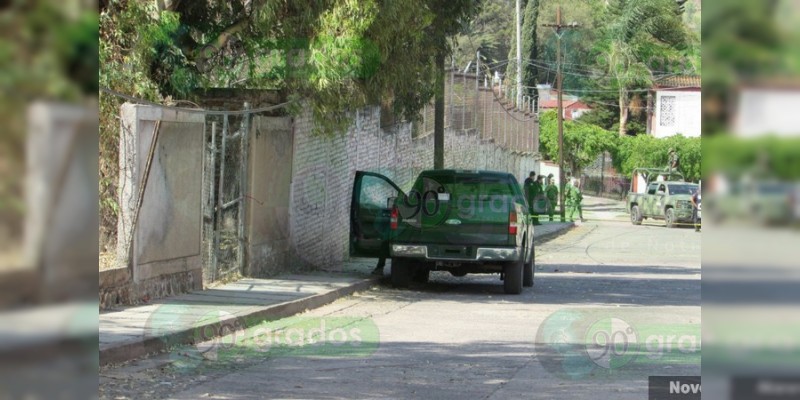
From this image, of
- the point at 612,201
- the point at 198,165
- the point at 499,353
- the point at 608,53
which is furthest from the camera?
the point at 612,201

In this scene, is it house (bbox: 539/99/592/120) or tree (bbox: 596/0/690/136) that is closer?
tree (bbox: 596/0/690/136)

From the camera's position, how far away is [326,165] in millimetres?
19766

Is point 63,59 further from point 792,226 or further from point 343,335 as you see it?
point 343,335

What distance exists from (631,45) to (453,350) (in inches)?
922

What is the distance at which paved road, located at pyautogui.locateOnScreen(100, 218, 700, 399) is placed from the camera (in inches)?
334

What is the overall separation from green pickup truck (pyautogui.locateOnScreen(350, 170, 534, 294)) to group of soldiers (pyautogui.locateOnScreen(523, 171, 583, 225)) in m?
17.3

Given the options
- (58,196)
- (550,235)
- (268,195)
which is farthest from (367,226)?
(550,235)

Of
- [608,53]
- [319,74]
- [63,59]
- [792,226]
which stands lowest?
[792,226]

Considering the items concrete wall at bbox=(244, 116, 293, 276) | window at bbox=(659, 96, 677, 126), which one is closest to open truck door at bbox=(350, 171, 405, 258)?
concrete wall at bbox=(244, 116, 293, 276)

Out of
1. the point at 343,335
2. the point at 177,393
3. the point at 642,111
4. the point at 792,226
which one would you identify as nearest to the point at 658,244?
the point at 642,111

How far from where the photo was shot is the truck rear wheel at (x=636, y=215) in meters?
46.0

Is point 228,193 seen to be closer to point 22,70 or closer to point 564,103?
point 22,70

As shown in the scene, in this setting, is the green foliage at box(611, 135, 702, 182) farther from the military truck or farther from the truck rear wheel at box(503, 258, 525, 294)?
the truck rear wheel at box(503, 258, 525, 294)

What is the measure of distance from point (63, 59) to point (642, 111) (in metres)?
47.5
